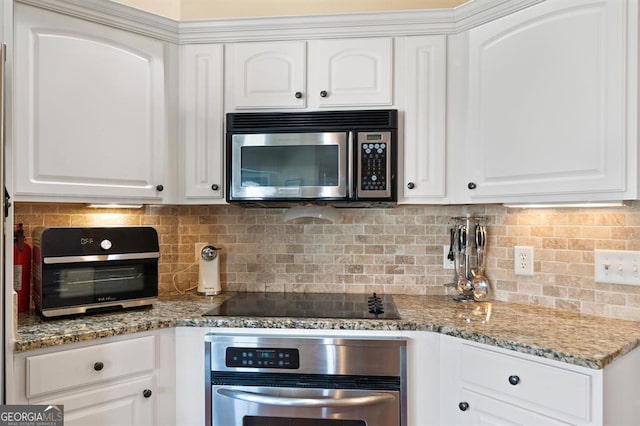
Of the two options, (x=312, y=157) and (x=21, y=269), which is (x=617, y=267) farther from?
(x=21, y=269)

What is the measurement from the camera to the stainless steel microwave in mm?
1822

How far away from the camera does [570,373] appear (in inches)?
47.9

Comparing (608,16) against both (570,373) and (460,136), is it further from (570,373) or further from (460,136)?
(570,373)

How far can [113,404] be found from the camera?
1545 millimetres

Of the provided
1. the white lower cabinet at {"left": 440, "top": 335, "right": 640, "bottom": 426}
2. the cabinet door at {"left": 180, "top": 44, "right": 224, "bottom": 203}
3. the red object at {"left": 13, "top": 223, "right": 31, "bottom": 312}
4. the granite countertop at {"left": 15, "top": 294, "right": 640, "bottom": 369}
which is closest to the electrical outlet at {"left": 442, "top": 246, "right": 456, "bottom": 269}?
the granite countertop at {"left": 15, "top": 294, "right": 640, "bottom": 369}

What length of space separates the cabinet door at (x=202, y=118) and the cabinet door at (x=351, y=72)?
45 cm

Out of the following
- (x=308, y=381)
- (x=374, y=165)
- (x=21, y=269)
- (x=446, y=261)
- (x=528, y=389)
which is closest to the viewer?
(x=528, y=389)

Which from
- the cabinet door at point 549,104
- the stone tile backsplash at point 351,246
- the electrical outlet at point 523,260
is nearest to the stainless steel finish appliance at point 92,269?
the stone tile backsplash at point 351,246

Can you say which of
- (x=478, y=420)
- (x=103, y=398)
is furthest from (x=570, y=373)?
(x=103, y=398)

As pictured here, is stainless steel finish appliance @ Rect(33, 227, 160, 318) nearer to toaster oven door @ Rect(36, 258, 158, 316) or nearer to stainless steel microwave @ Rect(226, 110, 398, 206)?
toaster oven door @ Rect(36, 258, 158, 316)

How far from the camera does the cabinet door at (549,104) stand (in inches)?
54.3

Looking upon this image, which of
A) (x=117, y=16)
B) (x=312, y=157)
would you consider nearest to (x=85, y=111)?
(x=117, y=16)

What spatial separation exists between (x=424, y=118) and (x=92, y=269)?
5.00 feet

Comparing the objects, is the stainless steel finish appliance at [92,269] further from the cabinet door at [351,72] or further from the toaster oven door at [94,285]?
the cabinet door at [351,72]
